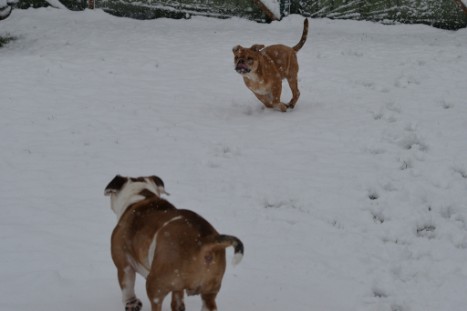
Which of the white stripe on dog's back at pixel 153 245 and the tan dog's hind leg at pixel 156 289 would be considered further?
the white stripe on dog's back at pixel 153 245

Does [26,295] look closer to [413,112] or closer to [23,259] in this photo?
[23,259]

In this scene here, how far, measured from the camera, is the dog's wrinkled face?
886 cm

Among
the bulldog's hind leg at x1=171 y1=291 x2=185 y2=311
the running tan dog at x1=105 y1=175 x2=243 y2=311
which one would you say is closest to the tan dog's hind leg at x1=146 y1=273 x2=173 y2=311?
the running tan dog at x1=105 y1=175 x2=243 y2=311

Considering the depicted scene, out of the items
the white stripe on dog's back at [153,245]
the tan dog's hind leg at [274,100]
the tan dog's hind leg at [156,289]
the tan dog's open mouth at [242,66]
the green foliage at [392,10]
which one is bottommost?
the tan dog's hind leg at [274,100]

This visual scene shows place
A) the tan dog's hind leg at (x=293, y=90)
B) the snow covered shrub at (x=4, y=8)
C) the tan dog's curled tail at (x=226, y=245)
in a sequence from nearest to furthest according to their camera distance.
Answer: the tan dog's curled tail at (x=226, y=245), the tan dog's hind leg at (x=293, y=90), the snow covered shrub at (x=4, y=8)

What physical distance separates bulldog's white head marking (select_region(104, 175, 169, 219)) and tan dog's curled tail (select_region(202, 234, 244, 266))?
960 millimetres

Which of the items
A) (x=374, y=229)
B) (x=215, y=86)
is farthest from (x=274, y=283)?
(x=215, y=86)

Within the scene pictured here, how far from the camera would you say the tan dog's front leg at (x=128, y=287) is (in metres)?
4.19

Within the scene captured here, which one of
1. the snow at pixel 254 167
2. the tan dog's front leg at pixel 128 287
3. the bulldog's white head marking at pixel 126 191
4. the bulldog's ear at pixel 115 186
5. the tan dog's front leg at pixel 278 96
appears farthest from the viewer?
the tan dog's front leg at pixel 278 96

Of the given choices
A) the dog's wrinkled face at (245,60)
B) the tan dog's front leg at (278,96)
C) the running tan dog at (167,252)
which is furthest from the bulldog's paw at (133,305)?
the tan dog's front leg at (278,96)

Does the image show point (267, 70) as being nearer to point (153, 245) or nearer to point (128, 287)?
point (128, 287)

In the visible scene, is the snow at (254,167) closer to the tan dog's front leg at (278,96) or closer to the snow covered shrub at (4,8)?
the tan dog's front leg at (278,96)

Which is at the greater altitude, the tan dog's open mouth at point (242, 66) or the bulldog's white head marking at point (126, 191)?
the tan dog's open mouth at point (242, 66)

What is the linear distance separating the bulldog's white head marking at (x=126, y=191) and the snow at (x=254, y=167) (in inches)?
31.6
